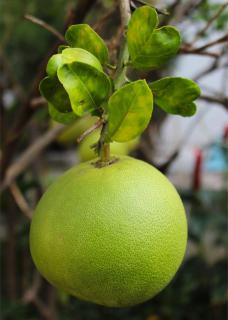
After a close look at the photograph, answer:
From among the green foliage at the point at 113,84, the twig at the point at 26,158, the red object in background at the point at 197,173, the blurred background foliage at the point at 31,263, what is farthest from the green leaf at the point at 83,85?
the red object in background at the point at 197,173

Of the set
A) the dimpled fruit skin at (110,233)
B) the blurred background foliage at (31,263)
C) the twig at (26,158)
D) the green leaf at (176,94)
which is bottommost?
the blurred background foliage at (31,263)

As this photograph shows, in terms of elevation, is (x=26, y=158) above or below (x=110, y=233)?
below

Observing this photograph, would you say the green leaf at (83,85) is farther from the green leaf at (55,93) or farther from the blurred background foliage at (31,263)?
the blurred background foliage at (31,263)

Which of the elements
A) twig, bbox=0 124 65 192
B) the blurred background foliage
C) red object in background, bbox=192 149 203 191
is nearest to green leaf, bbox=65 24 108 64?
twig, bbox=0 124 65 192

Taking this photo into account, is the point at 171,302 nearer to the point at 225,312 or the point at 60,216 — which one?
the point at 225,312

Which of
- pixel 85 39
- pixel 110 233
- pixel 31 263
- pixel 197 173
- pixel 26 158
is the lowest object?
pixel 31 263

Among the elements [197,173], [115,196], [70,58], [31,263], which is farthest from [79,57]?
[31,263]

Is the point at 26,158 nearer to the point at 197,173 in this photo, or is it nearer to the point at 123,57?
the point at 123,57
